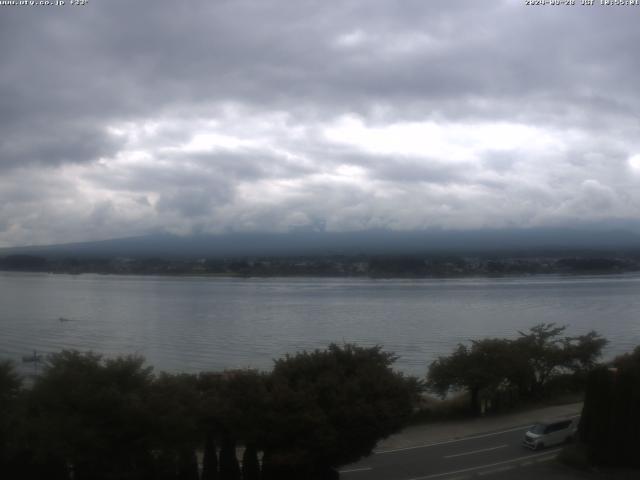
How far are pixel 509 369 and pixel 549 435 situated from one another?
675 centimetres

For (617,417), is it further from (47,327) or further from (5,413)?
(47,327)

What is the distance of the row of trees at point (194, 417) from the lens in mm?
9852

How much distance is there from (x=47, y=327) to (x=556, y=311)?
36.0m

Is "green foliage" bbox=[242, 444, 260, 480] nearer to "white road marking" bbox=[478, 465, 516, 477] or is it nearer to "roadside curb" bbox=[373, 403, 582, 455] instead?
"white road marking" bbox=[478, 465, 516, 477]

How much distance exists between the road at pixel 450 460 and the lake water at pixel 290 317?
501 inches

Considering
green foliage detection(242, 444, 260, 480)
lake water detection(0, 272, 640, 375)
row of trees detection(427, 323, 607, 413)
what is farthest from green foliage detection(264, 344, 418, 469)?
lake water detection(0, 272, 640, 375)

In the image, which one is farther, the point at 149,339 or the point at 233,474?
the point at 149,339

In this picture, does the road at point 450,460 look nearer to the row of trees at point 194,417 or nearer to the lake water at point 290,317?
the row of trees at point 194,417

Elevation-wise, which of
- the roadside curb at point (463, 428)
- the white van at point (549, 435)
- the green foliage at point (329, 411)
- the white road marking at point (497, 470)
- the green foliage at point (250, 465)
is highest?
the green foliage at point (329, 411)

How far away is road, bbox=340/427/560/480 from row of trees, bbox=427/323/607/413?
15.2ft

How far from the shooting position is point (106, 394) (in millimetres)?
9859

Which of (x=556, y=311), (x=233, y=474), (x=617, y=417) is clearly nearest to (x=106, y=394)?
(x=233, y=474)

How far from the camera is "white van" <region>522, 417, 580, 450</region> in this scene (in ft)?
47.5

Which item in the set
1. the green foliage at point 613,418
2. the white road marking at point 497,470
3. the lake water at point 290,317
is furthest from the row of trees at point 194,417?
the lake water at point 290,317
